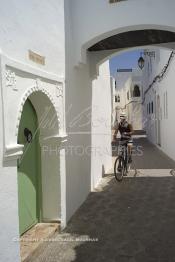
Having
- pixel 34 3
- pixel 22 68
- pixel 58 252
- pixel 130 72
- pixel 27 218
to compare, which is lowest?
pixel 58 252

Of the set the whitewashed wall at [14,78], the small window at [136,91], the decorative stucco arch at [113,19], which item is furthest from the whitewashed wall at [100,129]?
the small window at [136,91]

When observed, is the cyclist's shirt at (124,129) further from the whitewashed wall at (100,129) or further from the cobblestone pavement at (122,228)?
the cobblestone pavement at (122,228)

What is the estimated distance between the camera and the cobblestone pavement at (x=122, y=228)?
483 centimetres

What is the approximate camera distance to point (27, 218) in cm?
536

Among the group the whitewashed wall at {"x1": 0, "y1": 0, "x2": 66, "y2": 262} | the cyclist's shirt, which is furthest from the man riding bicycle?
the whitewashed wall at {"x1": 0, "y1": 0, "x2": 66, "y2": 262}

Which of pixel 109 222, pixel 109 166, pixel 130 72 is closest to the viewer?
pixel 109 222

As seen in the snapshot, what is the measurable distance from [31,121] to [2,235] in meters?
2.21

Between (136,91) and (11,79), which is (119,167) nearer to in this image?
(11,79)

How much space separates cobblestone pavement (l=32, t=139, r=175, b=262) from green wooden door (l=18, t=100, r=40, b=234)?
1.73 ft

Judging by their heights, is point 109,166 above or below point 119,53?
below

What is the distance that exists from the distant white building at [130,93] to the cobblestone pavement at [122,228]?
27035 millimetres

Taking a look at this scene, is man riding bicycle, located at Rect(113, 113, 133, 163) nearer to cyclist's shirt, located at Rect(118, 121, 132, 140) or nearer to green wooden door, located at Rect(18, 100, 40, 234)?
cyclist's shirt, located at Rect(118, 121, 132, 140)

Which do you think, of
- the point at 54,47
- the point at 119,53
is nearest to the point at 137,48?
the point at 119,53

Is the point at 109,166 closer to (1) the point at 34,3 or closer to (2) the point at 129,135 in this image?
(2) the point at 129,135
